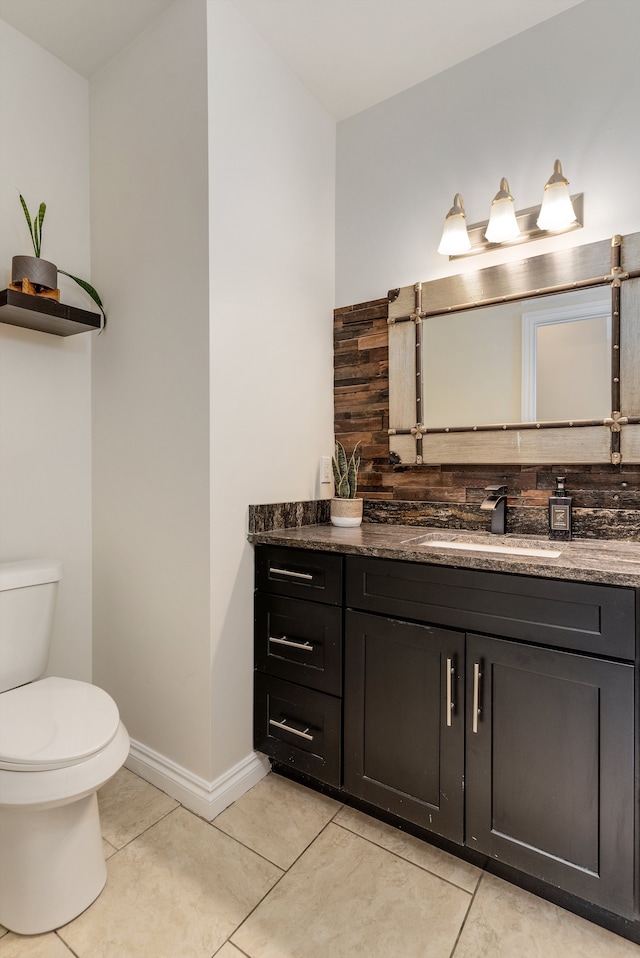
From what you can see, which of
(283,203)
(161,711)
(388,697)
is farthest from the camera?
(283,203)

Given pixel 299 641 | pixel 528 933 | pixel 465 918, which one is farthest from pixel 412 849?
pixel 299 641

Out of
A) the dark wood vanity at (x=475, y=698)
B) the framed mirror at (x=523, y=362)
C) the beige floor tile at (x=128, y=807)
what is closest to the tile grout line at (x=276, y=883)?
the dark wood vanity at (x=475, y=698)

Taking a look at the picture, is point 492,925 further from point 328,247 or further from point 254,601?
point 328,247

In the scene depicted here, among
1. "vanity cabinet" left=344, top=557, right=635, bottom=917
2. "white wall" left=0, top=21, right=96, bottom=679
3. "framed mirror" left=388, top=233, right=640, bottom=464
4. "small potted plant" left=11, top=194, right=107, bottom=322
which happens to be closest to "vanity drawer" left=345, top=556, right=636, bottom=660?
"vanity cabinet" left=344, top=557, right=635, bottom=917

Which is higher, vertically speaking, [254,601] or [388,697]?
[254,601]

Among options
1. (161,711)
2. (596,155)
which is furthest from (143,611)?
(596,155)

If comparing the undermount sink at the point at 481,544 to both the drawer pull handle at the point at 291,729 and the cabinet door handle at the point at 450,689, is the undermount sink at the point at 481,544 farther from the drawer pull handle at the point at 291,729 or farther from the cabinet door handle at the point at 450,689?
the drawer pull handle at the point at 291,729

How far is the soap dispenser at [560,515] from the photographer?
5.30 feet

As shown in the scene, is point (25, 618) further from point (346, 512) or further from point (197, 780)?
point (346, 512)

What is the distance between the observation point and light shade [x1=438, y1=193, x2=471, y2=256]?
70.4 inches

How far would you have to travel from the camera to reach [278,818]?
5.21 feet

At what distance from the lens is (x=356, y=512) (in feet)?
6.52

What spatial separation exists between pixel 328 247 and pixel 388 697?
1.82 meters

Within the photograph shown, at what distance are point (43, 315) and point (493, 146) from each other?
169 centimetres
